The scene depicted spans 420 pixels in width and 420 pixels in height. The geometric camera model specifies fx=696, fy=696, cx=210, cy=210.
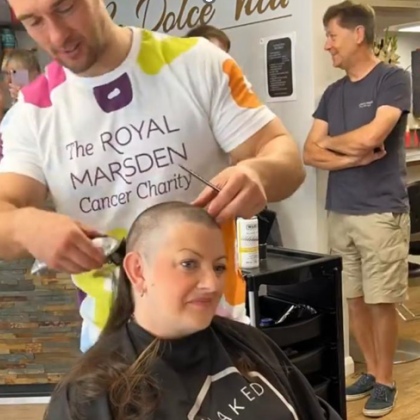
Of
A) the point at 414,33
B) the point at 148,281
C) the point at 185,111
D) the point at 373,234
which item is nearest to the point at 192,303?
the point at 148,281

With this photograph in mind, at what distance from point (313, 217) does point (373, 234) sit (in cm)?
33

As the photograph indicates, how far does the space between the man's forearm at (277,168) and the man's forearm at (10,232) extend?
38 cm

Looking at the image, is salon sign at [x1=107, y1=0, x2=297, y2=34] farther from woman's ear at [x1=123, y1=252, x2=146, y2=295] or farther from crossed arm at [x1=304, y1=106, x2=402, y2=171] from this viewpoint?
woman's ear at [x1=123, y1=252, x2=146, y2=295]

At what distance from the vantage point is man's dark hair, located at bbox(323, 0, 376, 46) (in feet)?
9.73

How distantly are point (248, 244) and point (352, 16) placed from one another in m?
1.21

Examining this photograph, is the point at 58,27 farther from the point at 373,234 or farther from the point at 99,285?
the point at 373,234

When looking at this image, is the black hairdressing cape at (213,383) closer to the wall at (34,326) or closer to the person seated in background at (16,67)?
the wall at (34,326)

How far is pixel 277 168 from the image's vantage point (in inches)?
47.1

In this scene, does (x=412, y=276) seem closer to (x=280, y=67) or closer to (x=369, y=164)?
(x=369, y=164)

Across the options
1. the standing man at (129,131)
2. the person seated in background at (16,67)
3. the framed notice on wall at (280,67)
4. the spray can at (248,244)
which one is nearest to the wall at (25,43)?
the person seated in background at (16,67)

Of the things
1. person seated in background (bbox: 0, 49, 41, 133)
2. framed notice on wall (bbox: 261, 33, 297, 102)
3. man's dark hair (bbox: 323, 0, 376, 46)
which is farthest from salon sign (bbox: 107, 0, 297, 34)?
person seated in background (bbox: 0, 49, 41, 133)

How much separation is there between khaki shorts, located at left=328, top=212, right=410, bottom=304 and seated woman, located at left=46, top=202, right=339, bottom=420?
1765 mm

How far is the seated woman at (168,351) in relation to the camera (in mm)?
1169

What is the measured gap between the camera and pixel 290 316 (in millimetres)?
2455
